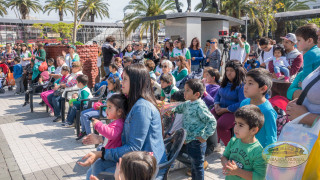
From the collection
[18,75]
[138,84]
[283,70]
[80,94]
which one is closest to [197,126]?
[138,84]

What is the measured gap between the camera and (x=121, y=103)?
276cm

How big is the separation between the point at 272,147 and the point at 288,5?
33.7 meters

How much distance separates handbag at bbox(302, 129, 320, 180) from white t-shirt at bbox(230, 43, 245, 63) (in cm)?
678

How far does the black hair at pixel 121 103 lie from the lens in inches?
108

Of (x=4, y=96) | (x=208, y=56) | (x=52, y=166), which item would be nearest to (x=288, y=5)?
(x=208, y=56)

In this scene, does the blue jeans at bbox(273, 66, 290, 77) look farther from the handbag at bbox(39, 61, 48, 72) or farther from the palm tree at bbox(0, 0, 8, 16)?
the palm tree at bbox(0, 0, 8, 16)

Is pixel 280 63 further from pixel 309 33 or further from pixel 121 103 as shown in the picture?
pixel 121 103

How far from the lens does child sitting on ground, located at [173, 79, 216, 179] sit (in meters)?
3.45

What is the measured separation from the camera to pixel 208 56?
825 cm

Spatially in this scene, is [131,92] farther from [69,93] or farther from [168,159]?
[69,93]

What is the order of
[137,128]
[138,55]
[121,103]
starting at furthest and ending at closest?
[138,55]
[121,103]
[137,128]

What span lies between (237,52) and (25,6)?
3566cm

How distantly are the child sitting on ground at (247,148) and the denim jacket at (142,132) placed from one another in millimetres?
585

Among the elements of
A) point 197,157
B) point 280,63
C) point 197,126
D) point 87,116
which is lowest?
point 197,157
